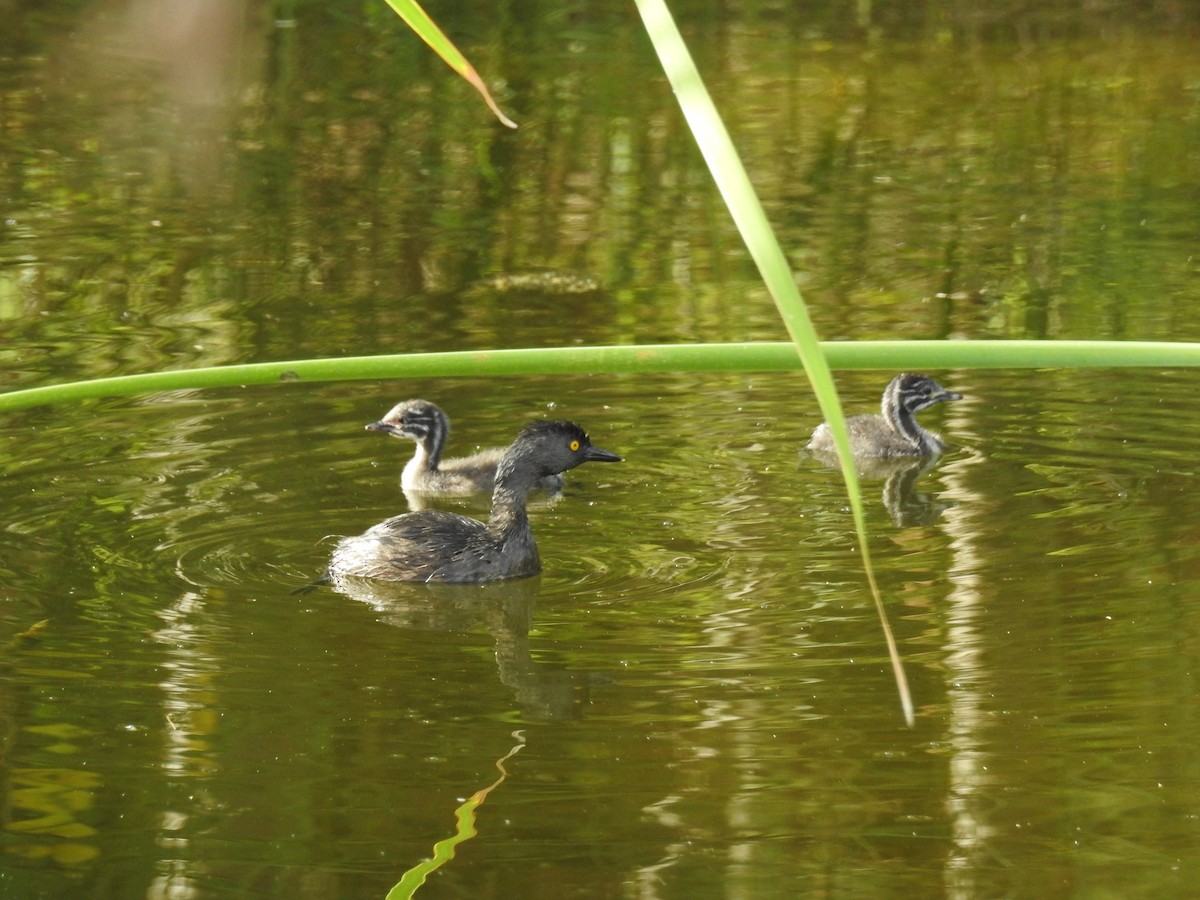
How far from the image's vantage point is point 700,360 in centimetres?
Result: 215

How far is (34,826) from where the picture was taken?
4.28m

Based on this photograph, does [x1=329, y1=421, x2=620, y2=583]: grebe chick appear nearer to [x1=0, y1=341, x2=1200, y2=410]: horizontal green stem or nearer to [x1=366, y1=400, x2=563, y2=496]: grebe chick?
[x1=366, y1=400, x2=563, y2=496]: grebe chick

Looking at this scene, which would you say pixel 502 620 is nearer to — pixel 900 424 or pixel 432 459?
pixel 432 459

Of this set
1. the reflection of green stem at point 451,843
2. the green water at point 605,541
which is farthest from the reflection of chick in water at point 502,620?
the reflection of green stem at point 451,843

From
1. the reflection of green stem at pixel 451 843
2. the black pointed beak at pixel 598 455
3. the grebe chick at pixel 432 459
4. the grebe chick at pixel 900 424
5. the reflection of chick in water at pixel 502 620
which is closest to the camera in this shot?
the reflection of green stem at pixel 451 843

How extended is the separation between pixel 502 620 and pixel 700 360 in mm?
4019

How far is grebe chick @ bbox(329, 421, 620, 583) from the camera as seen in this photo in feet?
21.1

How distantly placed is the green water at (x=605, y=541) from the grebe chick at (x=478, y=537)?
0.35 ft

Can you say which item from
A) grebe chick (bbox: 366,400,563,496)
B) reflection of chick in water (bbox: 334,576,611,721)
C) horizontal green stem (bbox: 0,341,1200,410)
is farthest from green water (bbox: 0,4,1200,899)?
horizontal green stem (bbox: 0,341,1200,410)

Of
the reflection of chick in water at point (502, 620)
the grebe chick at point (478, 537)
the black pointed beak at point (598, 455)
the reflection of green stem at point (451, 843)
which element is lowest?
the reflection of green stem at point (451, 843)

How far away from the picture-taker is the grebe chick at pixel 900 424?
8102mm

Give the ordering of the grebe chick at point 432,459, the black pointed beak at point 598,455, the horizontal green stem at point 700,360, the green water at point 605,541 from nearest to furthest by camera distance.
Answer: the horizontal green stem at point 700,360 < the green water at point 605,541 < the black pointed beak at point 598,455 < the grebe chick at point 432,459

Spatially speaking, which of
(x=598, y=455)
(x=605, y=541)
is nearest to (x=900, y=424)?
(x=598, y=455)

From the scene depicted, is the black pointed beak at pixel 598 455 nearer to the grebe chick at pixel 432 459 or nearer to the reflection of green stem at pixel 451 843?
the grebe chick at pixel 432 459
